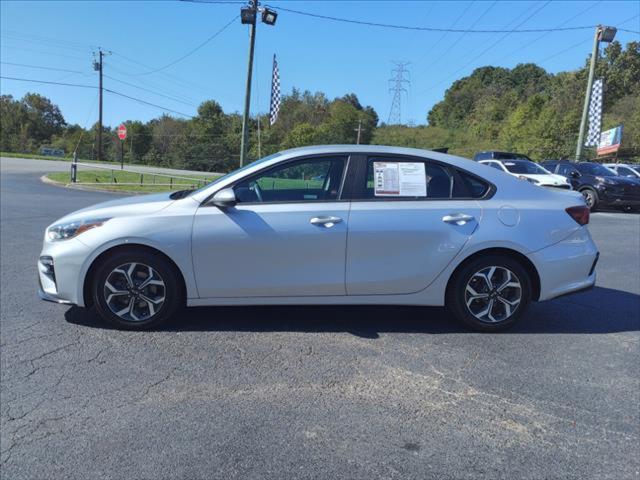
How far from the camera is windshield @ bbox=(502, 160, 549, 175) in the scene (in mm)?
18406

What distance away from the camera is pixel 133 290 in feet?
13.9

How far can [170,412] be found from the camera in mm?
3037

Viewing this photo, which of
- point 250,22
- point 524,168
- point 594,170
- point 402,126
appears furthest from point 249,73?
point 402,126

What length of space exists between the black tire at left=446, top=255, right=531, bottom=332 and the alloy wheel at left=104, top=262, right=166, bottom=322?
2.49 m

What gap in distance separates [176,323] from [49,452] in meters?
1.88

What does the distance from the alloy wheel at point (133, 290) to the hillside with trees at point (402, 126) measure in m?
40.1

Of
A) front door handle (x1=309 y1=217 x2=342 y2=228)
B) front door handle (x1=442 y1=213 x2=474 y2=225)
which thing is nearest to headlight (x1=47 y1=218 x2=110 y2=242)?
front door handle (x1=309 y1=217 x2=342 y2=228)

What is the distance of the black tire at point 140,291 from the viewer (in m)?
4.21

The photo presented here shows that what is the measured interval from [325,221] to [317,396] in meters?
1.50

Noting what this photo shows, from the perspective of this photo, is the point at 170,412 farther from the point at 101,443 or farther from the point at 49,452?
the point at 49,452

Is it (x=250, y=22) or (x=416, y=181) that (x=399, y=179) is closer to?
(x=416, y=181)

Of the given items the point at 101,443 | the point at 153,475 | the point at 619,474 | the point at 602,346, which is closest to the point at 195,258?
the point at 101,443

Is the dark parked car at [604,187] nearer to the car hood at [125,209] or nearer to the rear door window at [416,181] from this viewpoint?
the rear door window at [416,181]

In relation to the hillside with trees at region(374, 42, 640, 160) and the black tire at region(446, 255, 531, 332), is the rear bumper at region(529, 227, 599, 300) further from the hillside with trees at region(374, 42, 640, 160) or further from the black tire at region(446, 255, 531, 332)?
the hillside with trees at region(374, 42, 640, 160)
